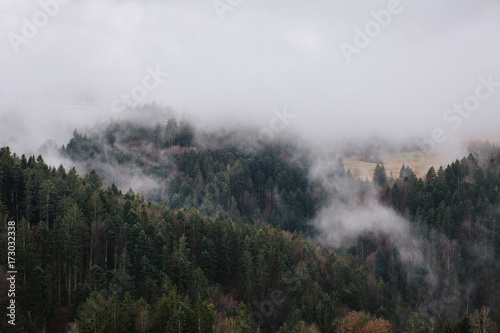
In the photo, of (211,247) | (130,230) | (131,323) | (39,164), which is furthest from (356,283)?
(39,164)

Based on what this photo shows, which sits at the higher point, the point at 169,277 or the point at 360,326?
the point at 169,277

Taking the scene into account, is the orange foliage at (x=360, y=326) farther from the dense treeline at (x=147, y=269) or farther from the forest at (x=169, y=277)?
the dense treeline at (x=147, y=269)

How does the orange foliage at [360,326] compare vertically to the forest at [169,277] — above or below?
below

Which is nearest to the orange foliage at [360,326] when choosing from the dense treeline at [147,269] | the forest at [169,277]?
the forest at [169,277]

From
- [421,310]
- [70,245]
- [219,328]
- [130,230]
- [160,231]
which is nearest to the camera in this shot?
[219,328]

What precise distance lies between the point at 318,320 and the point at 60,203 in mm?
64378

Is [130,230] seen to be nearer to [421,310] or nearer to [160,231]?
[160,231]

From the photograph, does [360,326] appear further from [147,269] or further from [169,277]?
[147,269]

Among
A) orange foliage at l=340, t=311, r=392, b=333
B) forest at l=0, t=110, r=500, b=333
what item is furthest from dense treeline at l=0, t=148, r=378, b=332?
orange foliage at l=340, t=311, r=392, b=333

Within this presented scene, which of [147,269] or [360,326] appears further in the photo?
[147,269]

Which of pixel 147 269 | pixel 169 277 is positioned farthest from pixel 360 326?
pixel 147 269

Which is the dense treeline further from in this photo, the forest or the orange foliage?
the orange foliage

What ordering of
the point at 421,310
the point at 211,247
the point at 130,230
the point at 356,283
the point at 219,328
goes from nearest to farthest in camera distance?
the point at 219,328 → the point at 130,230 → the point at 211,247 → the point at 356,283 → the point at 421,310

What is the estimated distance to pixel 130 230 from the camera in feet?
344
